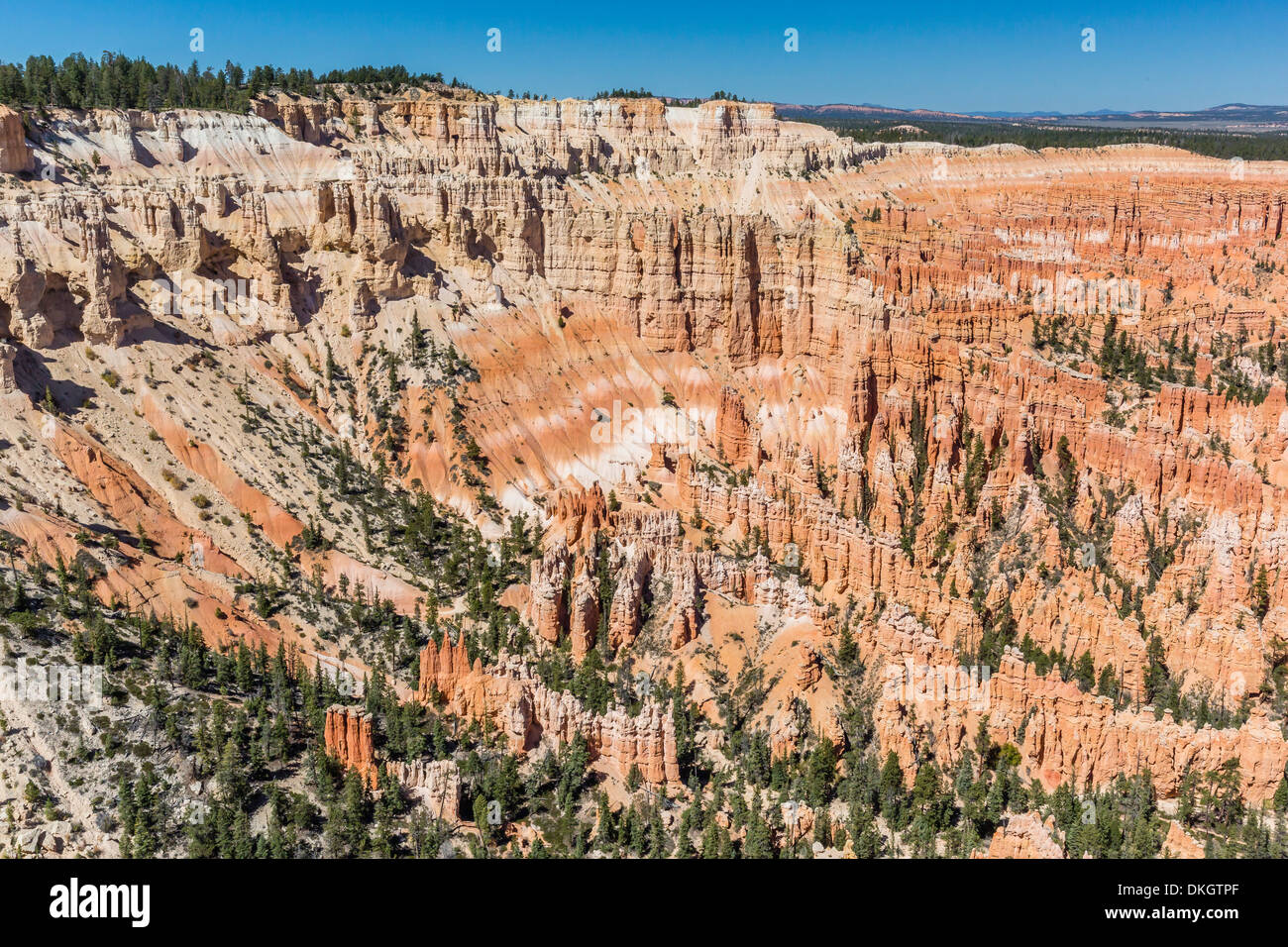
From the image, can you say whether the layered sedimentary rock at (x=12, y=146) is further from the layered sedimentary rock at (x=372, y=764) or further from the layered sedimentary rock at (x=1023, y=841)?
the layered sedimentary rock at (x=1023, y=841)

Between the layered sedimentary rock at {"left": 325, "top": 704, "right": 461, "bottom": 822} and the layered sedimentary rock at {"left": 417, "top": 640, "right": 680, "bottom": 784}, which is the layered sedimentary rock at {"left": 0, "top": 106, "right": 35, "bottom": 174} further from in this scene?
the layered sedimentary rock at {"left": 325, "top": 704, "right": 461, "bottom": 822}

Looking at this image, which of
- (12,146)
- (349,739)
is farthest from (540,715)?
(12,146)

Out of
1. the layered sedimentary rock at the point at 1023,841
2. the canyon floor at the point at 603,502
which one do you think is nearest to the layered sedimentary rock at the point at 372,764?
the canyon floor at the point at 603,502

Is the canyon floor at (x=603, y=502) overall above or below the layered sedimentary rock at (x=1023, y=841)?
above

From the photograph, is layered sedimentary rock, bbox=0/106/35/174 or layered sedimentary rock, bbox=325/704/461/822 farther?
layered sedimentary rock, bbox=0/106/35/174

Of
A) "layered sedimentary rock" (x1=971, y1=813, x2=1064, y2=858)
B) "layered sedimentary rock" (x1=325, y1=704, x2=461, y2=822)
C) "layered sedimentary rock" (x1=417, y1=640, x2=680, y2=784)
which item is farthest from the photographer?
"layered sedimentary rock" (x1=417, y1=640, x2=680, y2=784)

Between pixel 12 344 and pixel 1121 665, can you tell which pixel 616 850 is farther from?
pixel 12 344

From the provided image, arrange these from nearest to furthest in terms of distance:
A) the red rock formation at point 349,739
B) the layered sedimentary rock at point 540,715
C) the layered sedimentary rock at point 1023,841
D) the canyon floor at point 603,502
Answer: the layered sedimentary rock at point 1023,841 < the canyon floor at point 603,502 < the red rock formation at point 349,739 < the layered sedimentary rock at point 540,715

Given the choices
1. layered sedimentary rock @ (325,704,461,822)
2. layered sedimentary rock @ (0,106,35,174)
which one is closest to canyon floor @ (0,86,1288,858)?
layered sedimentary rock @ (325,704,461,822)

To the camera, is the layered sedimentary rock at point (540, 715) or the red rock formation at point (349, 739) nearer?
the red rock formation at point (349, 739)

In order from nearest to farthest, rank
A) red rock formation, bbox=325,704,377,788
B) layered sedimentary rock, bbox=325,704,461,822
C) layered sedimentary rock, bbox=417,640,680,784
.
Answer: layered sedimentary rock, bbox=325,704,461,822
red rock formation, bbox=325,704,377,788
layered sedimentary rock, bbox=417,640,680,784
